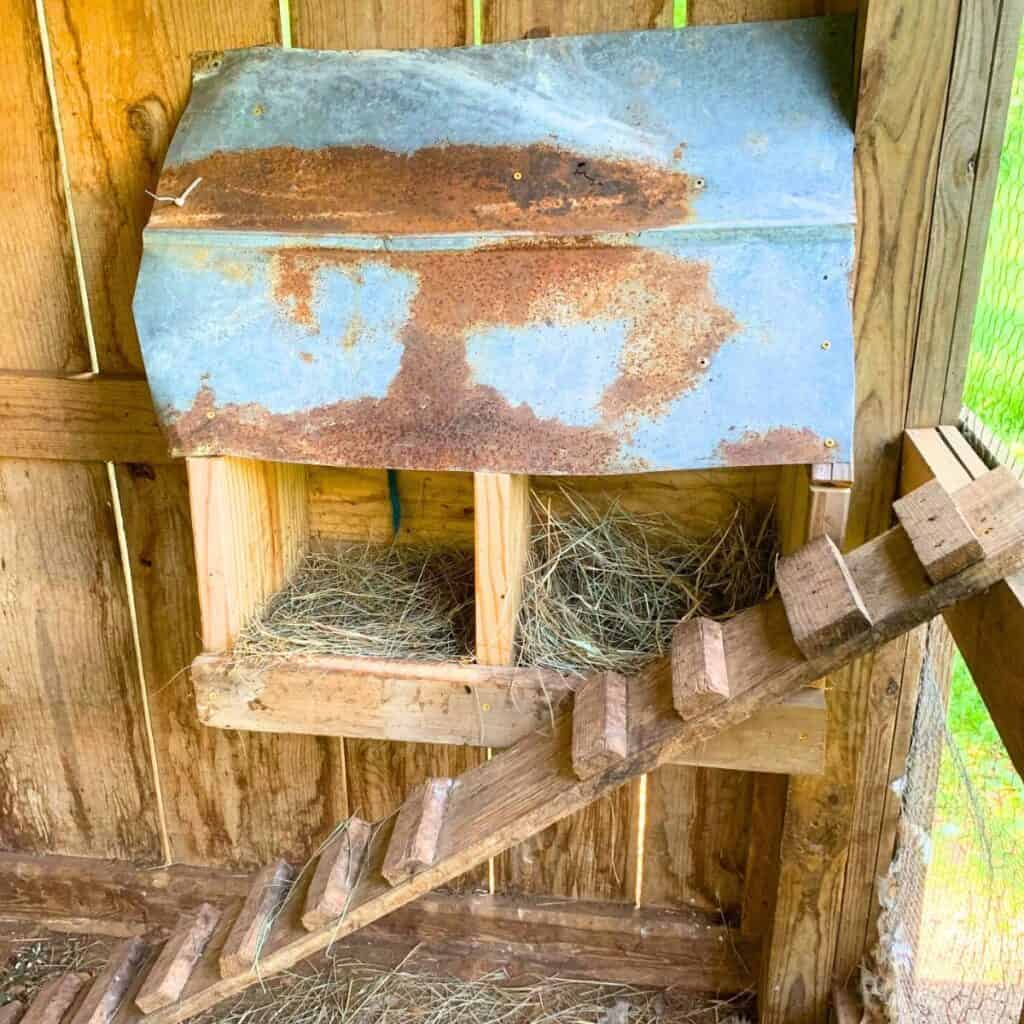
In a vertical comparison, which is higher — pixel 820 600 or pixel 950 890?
pixel 820 600

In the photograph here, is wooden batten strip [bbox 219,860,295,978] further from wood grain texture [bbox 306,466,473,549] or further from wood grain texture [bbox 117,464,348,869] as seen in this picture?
wood grain texture [bbox 306,466,473,549]

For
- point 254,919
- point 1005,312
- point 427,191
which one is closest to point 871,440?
point 1005,312

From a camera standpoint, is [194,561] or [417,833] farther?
[194,561]

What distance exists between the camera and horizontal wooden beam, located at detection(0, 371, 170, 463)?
1.87 m

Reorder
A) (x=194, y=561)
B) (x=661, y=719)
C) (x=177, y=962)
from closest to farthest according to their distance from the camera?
1. (x=661, y=719)
2. (x=177, y=962)
3. (x=194, y=561)

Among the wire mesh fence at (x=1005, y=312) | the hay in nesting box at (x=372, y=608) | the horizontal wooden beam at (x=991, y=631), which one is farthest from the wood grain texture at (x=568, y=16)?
the hay in nesting box at (x=372, y=608)

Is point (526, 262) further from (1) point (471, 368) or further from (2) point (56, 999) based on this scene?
(2) point (56, 999)

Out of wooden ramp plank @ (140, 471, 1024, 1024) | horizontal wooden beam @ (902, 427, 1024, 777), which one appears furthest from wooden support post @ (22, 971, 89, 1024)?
horizontal wooden beam @ (902, 427, 1024, 777)

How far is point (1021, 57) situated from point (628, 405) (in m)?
0.76

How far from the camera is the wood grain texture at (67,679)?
2020 mm

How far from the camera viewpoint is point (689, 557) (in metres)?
1.70

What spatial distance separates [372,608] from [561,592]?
0.33 meters

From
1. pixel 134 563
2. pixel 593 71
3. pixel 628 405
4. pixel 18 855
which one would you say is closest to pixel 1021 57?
pixel 593 71

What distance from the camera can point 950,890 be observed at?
5.55 feet
